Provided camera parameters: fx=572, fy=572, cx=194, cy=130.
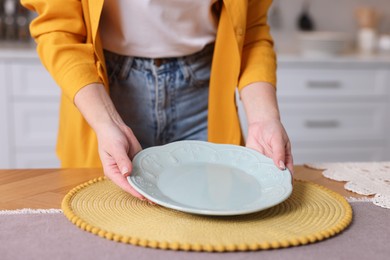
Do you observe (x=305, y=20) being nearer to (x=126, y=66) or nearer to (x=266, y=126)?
(x=126, y=66)

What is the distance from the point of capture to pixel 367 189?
939 millimetres

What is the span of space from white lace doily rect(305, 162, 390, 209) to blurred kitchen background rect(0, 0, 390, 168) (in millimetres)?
1541

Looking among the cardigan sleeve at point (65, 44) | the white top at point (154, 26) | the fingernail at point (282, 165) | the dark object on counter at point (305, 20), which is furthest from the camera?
the dark object on counter at point (305, 20)

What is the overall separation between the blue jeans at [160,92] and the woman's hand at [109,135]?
0.21m

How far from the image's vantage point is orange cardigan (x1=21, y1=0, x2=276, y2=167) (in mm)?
1053

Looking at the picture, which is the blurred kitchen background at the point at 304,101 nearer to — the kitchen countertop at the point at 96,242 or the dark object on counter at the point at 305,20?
the dark object on counter at the point at 305,20

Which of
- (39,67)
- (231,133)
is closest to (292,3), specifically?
(39,67)

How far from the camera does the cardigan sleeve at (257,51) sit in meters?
1.17

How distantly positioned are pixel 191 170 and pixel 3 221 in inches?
11.5

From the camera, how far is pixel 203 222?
75 centimetres

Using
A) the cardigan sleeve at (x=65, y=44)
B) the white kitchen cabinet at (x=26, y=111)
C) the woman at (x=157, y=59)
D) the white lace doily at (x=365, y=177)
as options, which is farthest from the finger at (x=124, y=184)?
the white kitchen cabinet at (x=26, y=111)

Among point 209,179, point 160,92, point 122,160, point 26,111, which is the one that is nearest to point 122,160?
point 122,160

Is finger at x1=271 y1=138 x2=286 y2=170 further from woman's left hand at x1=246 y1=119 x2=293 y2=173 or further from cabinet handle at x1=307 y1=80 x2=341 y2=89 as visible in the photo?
cabinet handle at x1=307 y1=80 x2=341 y2=89

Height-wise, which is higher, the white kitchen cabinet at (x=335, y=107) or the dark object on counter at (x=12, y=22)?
the dark object on counter at (x=12, y=22)
